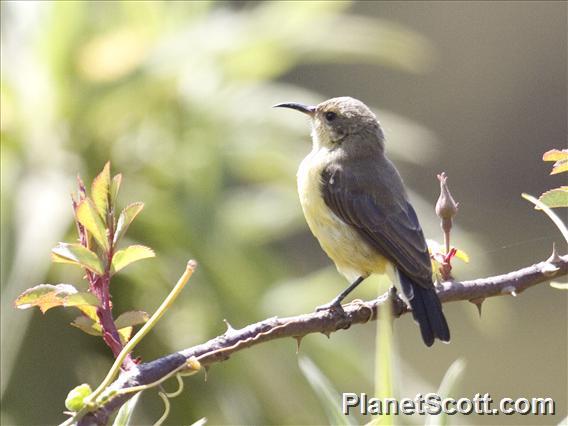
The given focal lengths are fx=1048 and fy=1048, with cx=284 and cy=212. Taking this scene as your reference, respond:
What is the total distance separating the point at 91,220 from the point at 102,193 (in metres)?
0.04

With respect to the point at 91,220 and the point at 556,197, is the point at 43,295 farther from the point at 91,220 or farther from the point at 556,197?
the point at 556,197

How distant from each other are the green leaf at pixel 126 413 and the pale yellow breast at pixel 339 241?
1.28m

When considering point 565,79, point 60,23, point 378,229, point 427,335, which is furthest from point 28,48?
point 565,79

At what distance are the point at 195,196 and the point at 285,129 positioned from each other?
1.69ft

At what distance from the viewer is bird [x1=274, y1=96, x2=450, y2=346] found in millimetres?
2338

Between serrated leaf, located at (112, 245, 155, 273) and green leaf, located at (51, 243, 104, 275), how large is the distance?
34mm

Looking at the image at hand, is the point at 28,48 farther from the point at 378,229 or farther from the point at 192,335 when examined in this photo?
the point at 378,229

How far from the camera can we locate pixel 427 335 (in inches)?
80.7

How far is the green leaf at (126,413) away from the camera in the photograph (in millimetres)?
1160

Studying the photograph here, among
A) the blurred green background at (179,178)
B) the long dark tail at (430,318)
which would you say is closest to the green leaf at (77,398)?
the long dark tail at (430,318)

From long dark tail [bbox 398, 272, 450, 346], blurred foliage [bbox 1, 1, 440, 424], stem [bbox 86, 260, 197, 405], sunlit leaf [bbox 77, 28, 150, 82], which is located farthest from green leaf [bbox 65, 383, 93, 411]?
sunlit leaf [bbox 77, 28, 150, 82]

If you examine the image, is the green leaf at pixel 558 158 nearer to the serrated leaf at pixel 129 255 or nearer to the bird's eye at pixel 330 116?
the serrated leaf at pixel 129 255

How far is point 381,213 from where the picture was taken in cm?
251

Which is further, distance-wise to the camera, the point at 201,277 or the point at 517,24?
the point at 517,24
